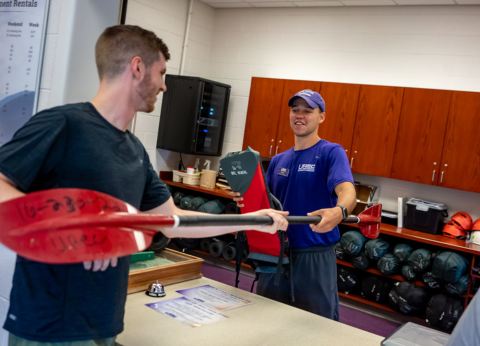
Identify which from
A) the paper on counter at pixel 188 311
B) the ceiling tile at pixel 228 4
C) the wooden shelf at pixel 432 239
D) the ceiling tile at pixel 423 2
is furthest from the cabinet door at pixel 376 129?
the paper on counter at pixel 188 311

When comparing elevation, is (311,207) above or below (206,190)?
above

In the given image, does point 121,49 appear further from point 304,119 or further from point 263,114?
point 263,114

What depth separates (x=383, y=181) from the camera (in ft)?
17.4

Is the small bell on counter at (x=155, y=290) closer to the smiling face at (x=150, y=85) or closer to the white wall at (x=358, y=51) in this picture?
the smiling face at (x=150, y=85)

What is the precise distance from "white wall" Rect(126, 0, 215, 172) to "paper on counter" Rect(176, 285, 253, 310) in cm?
410

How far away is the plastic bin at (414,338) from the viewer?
1524 mm

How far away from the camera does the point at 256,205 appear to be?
7.64 ft

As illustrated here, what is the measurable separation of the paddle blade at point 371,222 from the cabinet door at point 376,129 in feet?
8.20

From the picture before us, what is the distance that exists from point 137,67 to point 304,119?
4.83ft

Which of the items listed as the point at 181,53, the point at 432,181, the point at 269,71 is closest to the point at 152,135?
the point at 181,53

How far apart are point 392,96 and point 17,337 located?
14.9 feet

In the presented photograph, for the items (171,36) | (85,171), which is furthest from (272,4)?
(85,171)

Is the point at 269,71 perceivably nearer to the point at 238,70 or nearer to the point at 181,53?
the point at 238,70

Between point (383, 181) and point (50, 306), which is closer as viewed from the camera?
point (50, 306)
